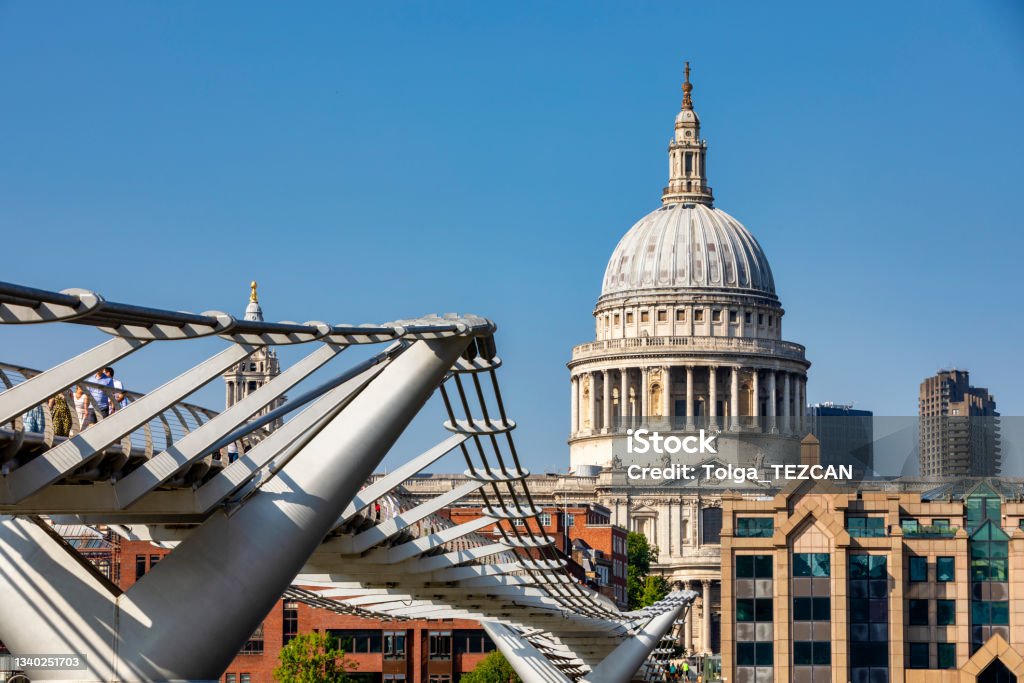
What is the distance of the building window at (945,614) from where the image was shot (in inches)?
3324

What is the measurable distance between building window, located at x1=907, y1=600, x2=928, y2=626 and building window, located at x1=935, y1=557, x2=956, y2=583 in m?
1.05

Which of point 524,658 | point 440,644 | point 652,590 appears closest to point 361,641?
point 440,644

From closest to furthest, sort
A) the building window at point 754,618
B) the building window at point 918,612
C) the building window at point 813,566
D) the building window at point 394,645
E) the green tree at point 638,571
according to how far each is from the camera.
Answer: the building window at point 918,612, the building window at point 754,618, the building window at point 813,566, the building window at point 394,645, the green tree at point 638,571

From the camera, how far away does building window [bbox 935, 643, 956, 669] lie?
3302 inches

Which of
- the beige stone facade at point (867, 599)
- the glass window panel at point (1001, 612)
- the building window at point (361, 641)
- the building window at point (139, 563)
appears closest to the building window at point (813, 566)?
the beige stone facade at point (867, 599)

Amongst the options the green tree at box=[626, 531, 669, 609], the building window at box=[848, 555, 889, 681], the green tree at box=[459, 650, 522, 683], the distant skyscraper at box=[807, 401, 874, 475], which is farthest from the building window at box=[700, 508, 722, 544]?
the building window at box=[848, 555, 889, 681]

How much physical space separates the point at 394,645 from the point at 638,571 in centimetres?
5525

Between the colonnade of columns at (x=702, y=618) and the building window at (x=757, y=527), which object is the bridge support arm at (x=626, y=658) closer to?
the building window at (x=757, y=527)

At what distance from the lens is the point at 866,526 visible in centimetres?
8662

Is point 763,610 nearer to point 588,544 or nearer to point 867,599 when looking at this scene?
point 867,599

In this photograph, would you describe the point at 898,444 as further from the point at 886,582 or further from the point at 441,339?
the point at 441,339

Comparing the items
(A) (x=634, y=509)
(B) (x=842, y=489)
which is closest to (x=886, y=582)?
(B) (x=842, y=489)

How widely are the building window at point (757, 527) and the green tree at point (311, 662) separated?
23.7 metres

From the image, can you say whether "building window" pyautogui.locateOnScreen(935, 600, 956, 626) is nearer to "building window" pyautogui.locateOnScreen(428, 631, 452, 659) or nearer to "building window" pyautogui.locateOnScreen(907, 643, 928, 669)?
"building window" pyautogui.locateOnScreen(907, 643, 928, 669)
